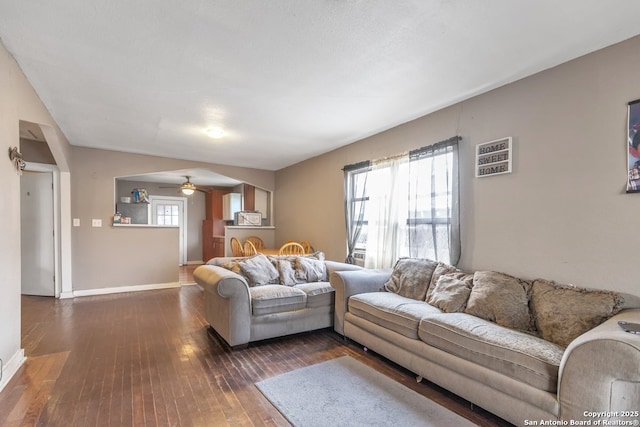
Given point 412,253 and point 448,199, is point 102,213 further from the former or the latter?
point 448,199

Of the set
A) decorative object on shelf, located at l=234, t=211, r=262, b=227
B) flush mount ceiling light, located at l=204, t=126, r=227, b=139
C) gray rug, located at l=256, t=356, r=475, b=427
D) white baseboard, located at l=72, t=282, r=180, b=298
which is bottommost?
white baseboard, located at l=72, t=282, r=180, b=298

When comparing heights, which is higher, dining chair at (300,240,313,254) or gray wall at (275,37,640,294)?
gray wall at (275,37,640,294)

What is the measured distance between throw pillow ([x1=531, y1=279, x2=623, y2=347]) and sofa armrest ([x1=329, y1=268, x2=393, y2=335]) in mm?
1408

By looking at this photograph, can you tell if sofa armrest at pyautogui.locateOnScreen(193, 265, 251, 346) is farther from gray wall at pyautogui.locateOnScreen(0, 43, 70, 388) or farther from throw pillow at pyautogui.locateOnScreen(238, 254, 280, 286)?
gray wall at pyautogui.locateOnScreen(0, 43, 70, 388)

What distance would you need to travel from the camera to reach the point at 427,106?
125 inches

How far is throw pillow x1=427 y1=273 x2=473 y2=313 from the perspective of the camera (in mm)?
2479

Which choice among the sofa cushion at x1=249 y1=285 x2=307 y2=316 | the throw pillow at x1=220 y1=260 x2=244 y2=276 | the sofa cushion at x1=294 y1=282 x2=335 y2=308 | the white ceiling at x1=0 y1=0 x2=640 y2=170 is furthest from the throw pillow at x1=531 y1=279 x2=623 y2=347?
the throw pillow at x1=220 y1=260 x2=244 y2=276

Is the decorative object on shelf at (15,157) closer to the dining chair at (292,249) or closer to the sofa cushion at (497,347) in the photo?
the sofa cushion at (497,347)

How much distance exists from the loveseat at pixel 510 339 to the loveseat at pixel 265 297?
0.35 metres

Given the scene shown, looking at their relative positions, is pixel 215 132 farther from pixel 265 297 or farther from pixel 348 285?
pixel 348 285

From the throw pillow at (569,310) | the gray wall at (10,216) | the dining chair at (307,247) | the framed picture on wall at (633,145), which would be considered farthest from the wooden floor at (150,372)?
the dining chair at (307,247)

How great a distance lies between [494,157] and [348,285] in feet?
6.03

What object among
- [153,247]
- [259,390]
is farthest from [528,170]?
[153,247]

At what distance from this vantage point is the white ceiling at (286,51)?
175 centimetres
